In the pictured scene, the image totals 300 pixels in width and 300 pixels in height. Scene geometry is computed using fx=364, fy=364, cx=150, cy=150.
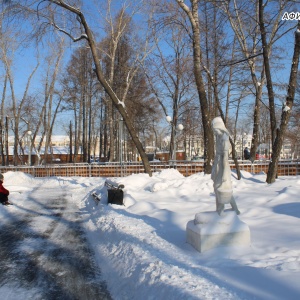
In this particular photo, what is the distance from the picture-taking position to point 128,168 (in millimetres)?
24250

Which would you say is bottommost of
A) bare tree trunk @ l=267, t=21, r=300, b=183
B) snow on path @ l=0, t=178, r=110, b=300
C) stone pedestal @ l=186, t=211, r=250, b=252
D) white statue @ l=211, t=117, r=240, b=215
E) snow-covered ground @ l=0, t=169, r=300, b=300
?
snow on path @ l=0, t=178, r=110, b=300

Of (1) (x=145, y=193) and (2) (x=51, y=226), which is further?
(1) (x=145, y=193)

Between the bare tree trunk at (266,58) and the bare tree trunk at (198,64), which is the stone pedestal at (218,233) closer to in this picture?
the bare tree trunk at (266,58)

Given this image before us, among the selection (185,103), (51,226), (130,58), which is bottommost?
(51,226)

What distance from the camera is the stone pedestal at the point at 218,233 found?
18.2ft

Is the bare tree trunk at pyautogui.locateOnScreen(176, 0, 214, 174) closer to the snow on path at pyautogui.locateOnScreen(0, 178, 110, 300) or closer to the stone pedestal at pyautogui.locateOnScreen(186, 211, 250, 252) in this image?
the snow on path at pyautogui.locateOnScreen(0, 178, 110, 300)

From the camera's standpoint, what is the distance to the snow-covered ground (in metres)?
4.02

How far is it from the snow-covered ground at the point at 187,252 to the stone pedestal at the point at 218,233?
0.12 m

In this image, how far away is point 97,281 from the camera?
5.22 meters

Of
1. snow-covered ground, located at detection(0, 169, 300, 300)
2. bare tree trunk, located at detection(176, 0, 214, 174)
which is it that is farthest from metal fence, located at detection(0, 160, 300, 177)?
snow-covered ground, located at detection(0, 169, 300, 300)

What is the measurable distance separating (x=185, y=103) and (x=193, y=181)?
65.1 ft

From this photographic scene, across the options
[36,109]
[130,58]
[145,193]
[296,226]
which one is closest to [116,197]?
[145,193]

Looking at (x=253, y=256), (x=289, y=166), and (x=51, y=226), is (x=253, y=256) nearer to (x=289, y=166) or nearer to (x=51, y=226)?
(x=51, y=226)

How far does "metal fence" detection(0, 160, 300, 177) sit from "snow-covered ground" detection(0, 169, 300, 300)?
36.0 ft
